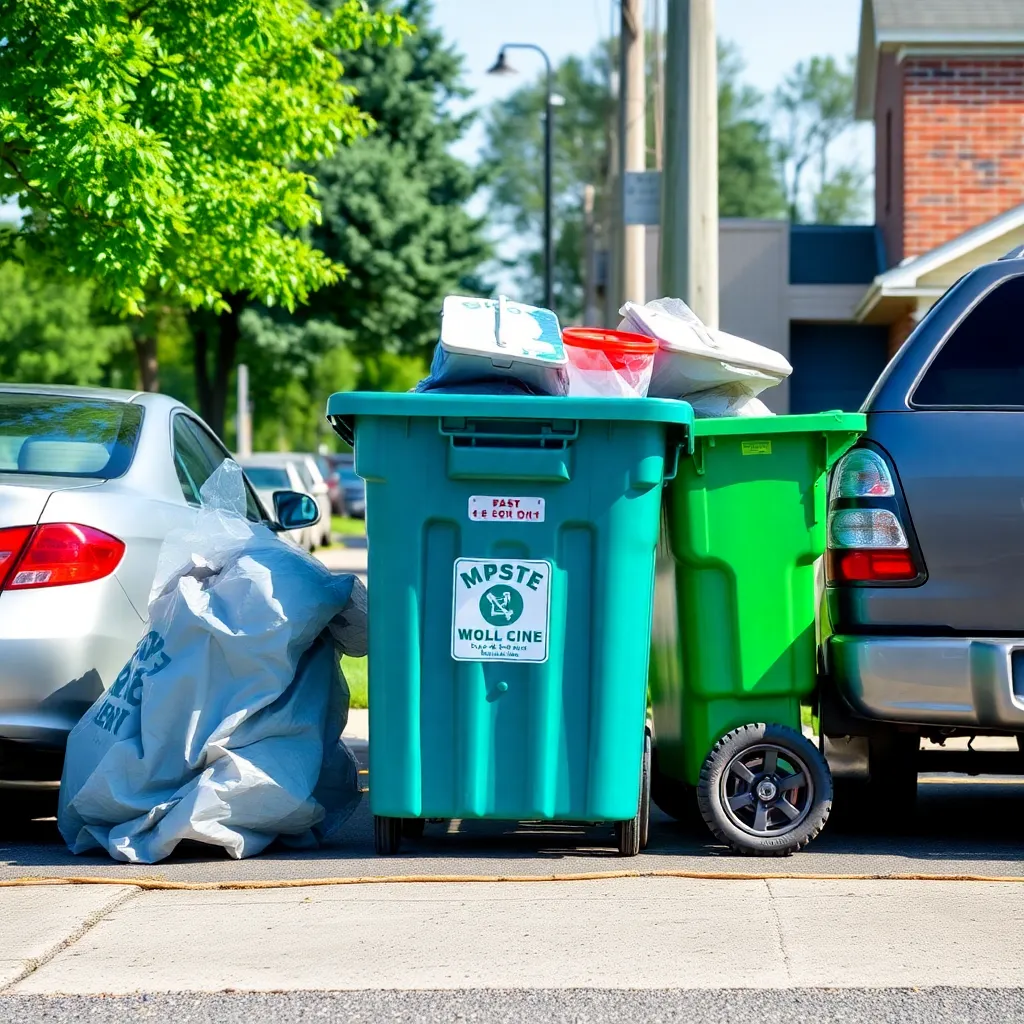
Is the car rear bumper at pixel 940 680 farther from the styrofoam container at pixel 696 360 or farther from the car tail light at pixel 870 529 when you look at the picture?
the styrofoam container at pixel 696 360

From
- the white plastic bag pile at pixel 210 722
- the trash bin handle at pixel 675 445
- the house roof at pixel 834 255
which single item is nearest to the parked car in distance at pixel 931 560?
the trash bin handle at pixel 675 445

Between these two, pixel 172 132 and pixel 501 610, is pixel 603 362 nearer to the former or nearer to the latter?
pixel 501 610

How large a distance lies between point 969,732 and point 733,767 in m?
0.73

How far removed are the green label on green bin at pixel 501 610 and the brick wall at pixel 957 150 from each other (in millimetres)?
14334

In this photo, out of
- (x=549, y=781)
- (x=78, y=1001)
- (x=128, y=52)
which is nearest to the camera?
(x=78, y=1001)

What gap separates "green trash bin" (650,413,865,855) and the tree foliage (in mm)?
4581

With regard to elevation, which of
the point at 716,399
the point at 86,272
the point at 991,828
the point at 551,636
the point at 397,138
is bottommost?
the point at 991,828

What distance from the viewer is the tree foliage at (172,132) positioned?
8734mm

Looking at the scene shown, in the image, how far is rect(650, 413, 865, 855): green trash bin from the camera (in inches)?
206

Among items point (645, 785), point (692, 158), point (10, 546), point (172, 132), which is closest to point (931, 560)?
point (645, 785)

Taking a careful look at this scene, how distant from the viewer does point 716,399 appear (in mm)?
5418

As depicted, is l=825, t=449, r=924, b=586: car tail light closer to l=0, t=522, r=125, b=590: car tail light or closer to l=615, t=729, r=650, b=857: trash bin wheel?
l=615, t=729, r=650, b=857: trash bin wheel

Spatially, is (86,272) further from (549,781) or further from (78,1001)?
(78,1001)

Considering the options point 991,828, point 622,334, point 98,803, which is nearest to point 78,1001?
point 98,803
